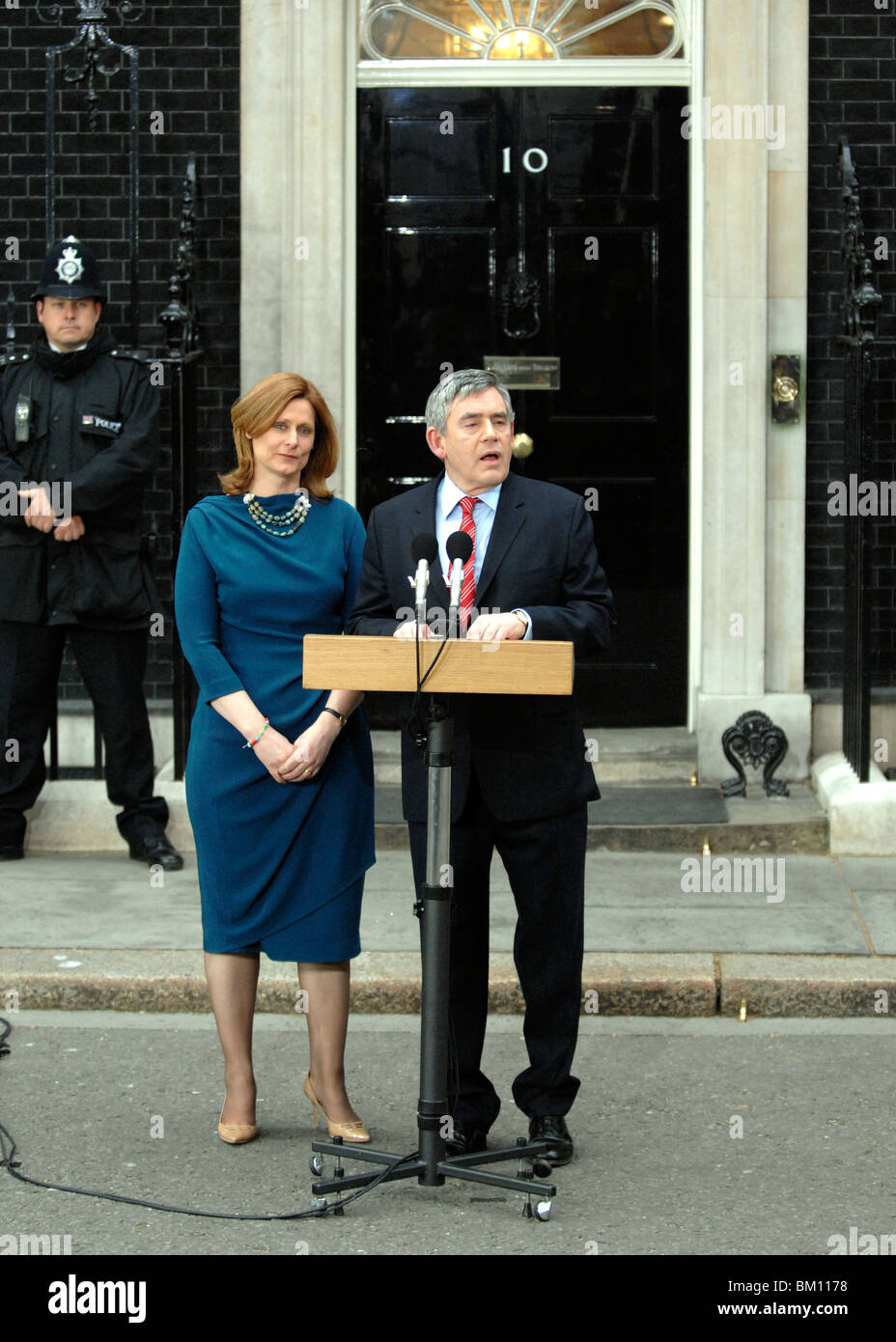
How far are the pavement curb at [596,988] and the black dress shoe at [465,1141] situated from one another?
1475 millimetres

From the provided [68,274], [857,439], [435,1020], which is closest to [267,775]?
[435,1020]

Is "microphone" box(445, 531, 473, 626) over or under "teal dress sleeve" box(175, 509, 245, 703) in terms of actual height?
over

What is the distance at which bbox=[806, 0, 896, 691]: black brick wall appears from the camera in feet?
29.6

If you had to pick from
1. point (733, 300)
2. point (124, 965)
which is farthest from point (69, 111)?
point (124, 965)

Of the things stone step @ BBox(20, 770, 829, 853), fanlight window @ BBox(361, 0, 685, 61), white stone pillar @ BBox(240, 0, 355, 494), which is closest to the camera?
stone step @ BBox(20, 770, 829, 853)

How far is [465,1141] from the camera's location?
204 inches

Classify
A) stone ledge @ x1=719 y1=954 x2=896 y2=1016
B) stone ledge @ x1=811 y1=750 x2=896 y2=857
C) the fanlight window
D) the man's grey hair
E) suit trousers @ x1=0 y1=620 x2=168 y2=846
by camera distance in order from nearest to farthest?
1. the man's grey hair
2. stone ledge @ x1=719 y1=954 x2=896 y2=1016
3. suit trousers @ x1=0 y1=620 x2=168 y2=846
4. stone ledge @ x1=811 y1=750 x2=896 y2=857
5. the fanlight window

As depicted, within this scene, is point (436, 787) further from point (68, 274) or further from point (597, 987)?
point (68, 274)

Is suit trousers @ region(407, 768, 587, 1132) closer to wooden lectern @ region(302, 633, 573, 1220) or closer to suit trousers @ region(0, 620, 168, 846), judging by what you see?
wooden lectern @ region(302, 633, 573, 1220)

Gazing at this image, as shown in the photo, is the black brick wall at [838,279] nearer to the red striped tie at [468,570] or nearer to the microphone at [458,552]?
the red striped tie at [468,570]

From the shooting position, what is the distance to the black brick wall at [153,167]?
361 inches

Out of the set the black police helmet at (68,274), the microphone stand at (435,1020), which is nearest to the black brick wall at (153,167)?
the black police helmet at (68,274)

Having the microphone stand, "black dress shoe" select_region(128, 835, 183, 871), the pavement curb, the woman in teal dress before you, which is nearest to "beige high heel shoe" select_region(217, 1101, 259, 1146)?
the woman in teal dress

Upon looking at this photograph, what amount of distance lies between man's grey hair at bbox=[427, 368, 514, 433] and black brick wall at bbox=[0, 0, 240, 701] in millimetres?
4329
